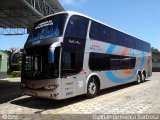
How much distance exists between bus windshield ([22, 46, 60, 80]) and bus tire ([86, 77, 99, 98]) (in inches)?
105

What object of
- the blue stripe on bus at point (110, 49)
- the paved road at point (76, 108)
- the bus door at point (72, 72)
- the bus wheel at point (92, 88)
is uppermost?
the blue stripe on bus at point (110, 49)

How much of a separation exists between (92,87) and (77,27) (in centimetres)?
302

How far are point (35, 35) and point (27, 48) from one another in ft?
2.48

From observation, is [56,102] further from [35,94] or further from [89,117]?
[89,117]

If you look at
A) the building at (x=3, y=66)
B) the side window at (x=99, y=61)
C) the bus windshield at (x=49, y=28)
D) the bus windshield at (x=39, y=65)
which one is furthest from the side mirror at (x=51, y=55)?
the building at (x=3, y=66)

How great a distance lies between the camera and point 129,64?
59.8 ft

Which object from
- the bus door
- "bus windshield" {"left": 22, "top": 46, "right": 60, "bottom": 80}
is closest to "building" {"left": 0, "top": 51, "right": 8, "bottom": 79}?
"bus windshield" {"left": 22, "top": 46, "right": 60, "bottom": 80}

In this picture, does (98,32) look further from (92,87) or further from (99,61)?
(92,87)

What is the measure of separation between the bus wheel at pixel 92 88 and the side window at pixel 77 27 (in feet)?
7.46

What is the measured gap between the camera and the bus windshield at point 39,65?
34.4ft

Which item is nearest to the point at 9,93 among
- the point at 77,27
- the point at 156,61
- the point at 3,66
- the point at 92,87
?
the point at 92,87

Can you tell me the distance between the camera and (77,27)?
11883mm

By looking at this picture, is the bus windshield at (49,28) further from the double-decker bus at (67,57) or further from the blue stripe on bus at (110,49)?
the blue stripe on bus at (110,49)

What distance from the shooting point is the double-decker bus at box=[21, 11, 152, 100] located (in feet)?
34.6
